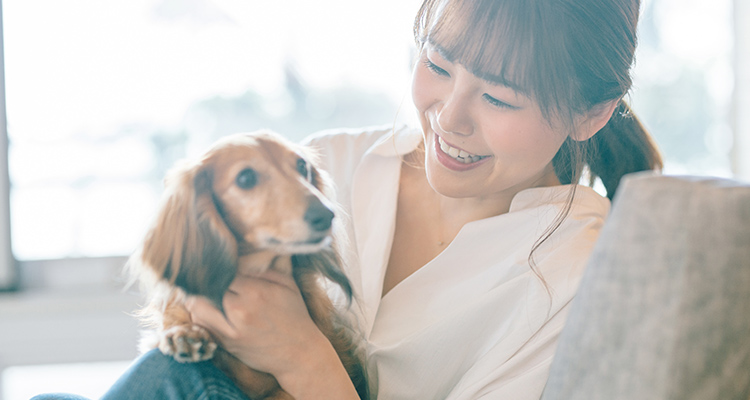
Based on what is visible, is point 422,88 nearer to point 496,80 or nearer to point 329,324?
point 496,80

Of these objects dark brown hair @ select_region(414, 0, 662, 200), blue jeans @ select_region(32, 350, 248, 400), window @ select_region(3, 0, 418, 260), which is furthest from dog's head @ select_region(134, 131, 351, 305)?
window @ select_region(3, 0, 418, 260)

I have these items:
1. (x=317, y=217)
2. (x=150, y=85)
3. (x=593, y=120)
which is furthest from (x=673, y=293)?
(x=150, y=85)

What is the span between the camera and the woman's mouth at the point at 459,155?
1.17 metres

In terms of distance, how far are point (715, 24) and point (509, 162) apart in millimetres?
2088

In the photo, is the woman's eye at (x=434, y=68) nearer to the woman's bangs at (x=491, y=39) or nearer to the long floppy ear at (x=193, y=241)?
the woman's bangs at (x=491, y=39)

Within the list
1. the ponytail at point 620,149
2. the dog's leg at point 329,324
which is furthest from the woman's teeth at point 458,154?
the dog's leg at point 329,324

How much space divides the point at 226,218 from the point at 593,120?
2.55 ft

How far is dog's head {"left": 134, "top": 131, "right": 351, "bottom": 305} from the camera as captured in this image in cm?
96

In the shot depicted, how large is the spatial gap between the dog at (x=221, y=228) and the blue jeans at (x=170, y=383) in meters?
0.02

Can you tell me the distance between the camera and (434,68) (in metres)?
1.14

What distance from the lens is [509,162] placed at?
114cm

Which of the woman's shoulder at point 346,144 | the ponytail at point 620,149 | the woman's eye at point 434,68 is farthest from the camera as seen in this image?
the woman's shoulder at point 346,144

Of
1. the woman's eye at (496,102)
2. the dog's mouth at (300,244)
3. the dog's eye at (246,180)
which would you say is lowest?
the dog's mouth at (300,244)

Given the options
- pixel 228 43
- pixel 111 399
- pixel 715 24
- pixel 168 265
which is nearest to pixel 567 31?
pixel 168 265
